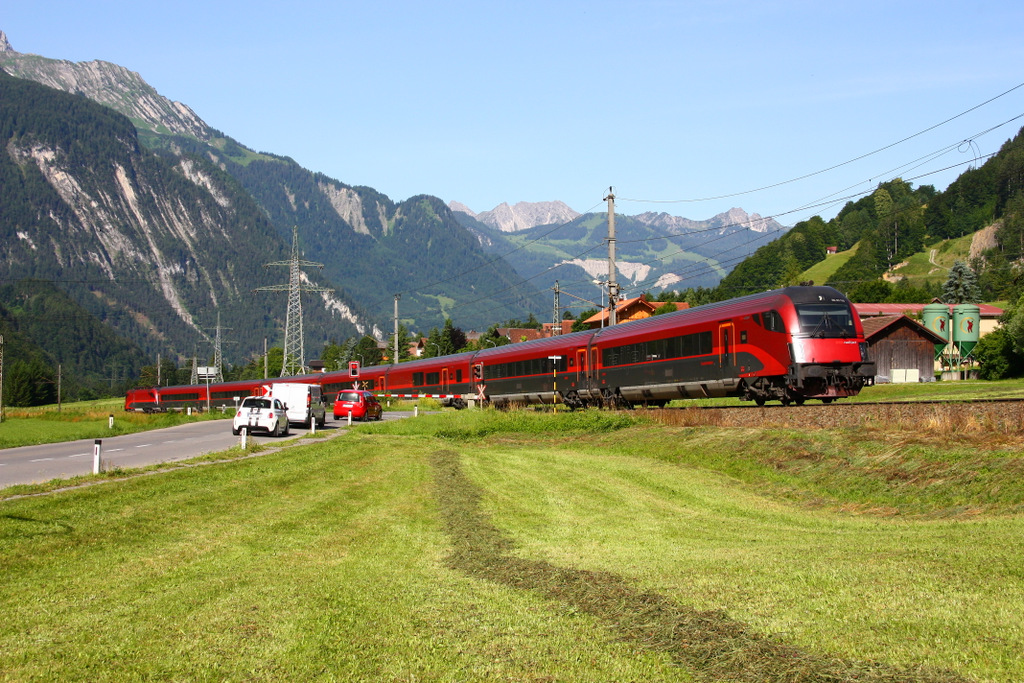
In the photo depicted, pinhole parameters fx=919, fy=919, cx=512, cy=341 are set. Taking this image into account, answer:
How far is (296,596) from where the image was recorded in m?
9.22

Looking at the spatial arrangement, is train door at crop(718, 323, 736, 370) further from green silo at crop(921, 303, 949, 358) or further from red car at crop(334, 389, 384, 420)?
green silo at crop(921, 303, 949, 358)

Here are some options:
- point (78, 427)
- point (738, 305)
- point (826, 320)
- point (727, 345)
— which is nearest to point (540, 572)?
point (826, 320)

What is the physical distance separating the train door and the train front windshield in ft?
10.0

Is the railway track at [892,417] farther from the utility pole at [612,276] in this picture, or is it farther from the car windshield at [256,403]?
the car windshield at [256,403]

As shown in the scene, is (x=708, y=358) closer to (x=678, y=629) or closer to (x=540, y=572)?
(x=540, y=572)

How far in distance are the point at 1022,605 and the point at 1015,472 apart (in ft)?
30.2

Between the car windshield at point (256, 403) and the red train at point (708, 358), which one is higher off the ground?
the red train at point (708, 358)

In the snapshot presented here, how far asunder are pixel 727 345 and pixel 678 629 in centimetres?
2655

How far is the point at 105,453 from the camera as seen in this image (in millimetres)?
30266

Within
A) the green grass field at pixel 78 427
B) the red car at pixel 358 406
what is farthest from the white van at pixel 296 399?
the green grass field at pixel 78 427

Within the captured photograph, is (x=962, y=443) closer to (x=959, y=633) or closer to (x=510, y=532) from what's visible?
(x=510, y=532)

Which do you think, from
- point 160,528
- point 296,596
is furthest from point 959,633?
point 160,528

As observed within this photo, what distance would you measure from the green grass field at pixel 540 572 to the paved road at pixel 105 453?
475 centimetres

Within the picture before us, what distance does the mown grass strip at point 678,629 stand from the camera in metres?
6.07
